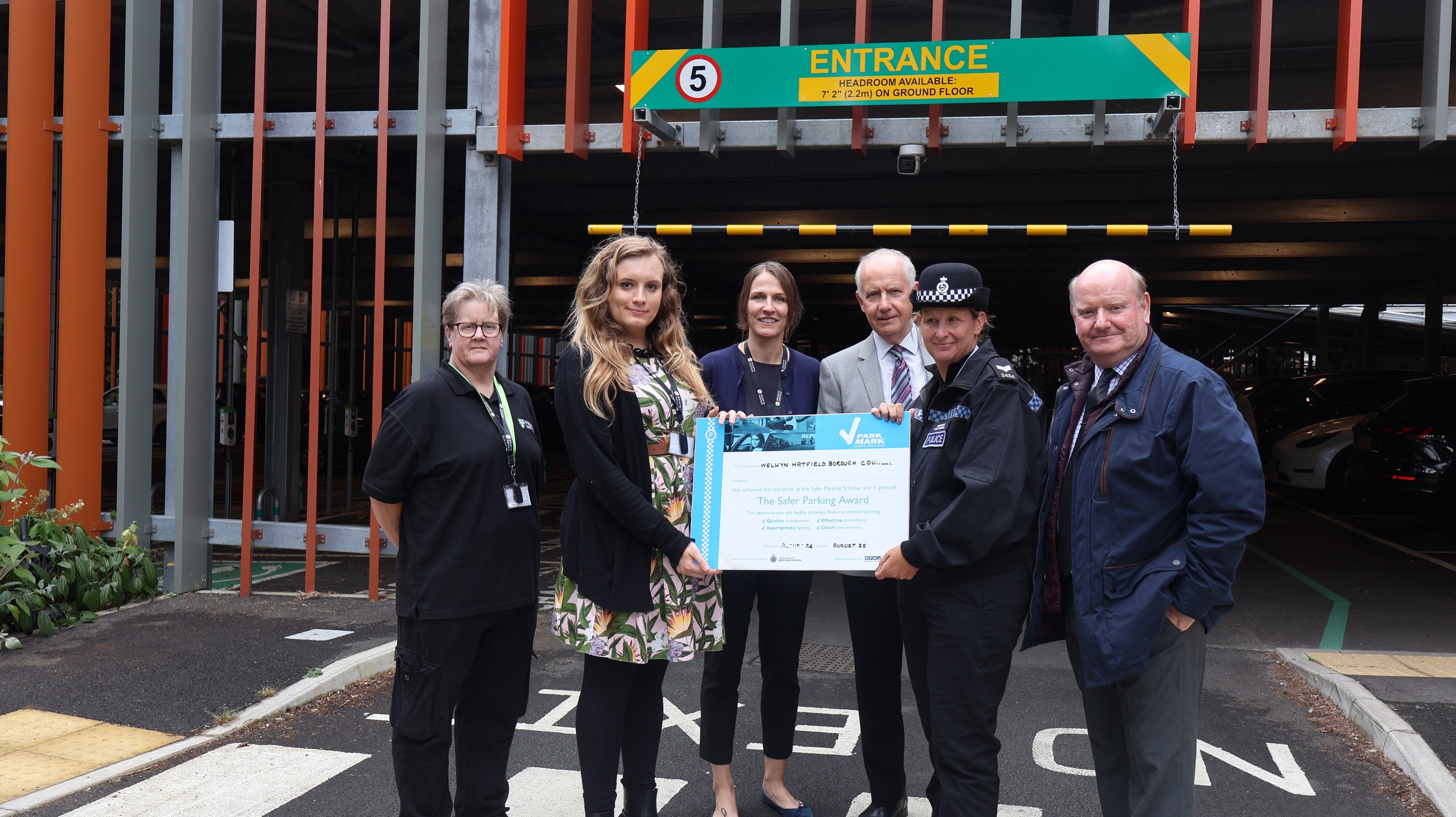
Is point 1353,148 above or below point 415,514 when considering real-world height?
above

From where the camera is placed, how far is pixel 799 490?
11.5 feet

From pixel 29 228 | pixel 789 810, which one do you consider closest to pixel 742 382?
pixel 789 810

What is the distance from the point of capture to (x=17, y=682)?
5465 millimetres

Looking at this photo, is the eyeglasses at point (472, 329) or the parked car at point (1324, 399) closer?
the eyeglasses at point (472, 329)

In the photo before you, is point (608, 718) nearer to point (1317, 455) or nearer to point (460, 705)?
point (460, 705)

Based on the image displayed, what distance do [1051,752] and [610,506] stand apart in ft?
8.61

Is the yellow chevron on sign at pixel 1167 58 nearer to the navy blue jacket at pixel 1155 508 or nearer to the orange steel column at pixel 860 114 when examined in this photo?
the orange steel column at pixel 860 114

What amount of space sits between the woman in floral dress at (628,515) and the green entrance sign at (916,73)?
3622mm

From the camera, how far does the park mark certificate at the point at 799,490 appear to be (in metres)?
3.41

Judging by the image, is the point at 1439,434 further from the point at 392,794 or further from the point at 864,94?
the point at 392,794

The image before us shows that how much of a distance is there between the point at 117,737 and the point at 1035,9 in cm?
964

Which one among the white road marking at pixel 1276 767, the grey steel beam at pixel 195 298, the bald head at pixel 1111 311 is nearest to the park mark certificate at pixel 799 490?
the bald head at pixel 1111 311

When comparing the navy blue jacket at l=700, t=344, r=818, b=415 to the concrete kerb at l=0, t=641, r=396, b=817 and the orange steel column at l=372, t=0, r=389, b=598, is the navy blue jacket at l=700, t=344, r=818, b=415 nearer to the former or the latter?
the concrete kerb at l=0, t=641, r=396, b=817

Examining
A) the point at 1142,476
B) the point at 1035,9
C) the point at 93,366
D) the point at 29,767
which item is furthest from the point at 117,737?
the point at 1035,9
